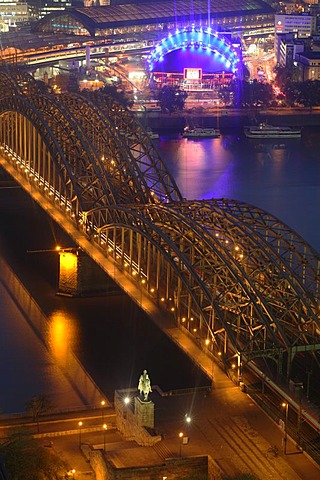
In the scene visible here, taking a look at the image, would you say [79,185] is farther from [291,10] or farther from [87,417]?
[291,10]

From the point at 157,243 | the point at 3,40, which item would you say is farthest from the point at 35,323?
the point at 3,40

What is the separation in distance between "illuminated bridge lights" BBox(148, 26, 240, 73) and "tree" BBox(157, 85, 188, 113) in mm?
1695

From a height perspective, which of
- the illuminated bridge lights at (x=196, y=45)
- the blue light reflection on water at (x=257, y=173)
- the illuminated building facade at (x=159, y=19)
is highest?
the illuminated building facade at (x=159, y=19)

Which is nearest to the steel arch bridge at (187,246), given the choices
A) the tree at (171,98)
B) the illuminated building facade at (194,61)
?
the tree at (171,98)

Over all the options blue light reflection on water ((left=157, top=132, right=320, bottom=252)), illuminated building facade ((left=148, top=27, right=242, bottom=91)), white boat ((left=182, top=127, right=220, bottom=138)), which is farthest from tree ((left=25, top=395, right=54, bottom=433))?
illuminated building facade ((left=148, top=27, right=242, bottom=91))

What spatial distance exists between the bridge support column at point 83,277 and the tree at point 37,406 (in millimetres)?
3457

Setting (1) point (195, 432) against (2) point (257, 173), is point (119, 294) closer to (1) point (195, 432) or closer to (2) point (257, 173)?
(1) point (195, 432)

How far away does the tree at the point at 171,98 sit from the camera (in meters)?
30.2

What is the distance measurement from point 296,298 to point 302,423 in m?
1.88

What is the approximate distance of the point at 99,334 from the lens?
12.4m

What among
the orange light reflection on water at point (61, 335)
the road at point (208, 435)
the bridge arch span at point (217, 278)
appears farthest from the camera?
the orange light reflection on water at point (61, 335)

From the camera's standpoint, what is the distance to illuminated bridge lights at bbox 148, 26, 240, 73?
32938 millimetres

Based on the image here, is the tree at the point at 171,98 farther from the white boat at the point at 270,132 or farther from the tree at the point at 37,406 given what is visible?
the tree at the point at 37,406

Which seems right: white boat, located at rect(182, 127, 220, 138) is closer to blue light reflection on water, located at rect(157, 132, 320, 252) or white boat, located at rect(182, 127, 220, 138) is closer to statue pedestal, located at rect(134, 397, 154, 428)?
blue light reflection on water, located at rect(157, 132, 320, 252)
